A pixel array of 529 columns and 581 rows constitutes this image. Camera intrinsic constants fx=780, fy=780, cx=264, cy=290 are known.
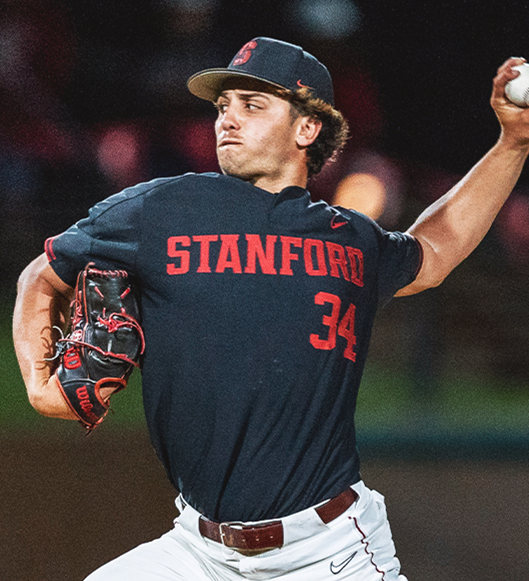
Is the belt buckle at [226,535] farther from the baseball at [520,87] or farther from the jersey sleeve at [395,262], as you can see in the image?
the baseball at [520,87]

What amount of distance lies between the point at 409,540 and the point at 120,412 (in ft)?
10.8

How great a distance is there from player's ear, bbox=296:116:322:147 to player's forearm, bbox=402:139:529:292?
16.1 inches

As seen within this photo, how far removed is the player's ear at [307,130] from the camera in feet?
7.11

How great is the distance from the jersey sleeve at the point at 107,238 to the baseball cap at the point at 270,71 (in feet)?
1.41

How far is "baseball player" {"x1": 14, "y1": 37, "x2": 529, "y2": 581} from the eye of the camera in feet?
5.82

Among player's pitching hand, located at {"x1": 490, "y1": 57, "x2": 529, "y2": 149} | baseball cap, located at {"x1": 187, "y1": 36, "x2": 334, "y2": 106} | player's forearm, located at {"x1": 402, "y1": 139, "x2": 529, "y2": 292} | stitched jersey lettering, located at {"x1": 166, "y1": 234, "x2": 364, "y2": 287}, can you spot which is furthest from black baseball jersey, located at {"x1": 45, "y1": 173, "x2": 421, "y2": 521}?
player's pitching hand, located at {"x1": 490, "y1": 57, "x2": 529, "y2": 149}

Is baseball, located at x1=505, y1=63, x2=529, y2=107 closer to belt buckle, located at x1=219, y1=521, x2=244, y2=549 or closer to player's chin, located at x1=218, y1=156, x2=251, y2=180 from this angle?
player's chin, located at x1=218, y1=156, x2=251, y2=180

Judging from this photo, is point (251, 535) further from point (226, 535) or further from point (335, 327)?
point (335, 327)

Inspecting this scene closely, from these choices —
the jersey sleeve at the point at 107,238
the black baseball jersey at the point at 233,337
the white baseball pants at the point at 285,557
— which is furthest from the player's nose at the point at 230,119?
the white baseball pants at the point at 285,557

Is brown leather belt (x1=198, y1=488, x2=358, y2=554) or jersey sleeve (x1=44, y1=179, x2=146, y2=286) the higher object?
jersey sleeve (x1=44, y1=179, x2=146, y2=286)

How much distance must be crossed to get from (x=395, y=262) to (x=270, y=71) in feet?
2.00

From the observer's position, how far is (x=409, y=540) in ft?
13.7

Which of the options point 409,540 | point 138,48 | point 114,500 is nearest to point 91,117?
point 138,48

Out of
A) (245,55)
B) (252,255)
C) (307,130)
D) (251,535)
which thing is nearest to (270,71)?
(245,55)
